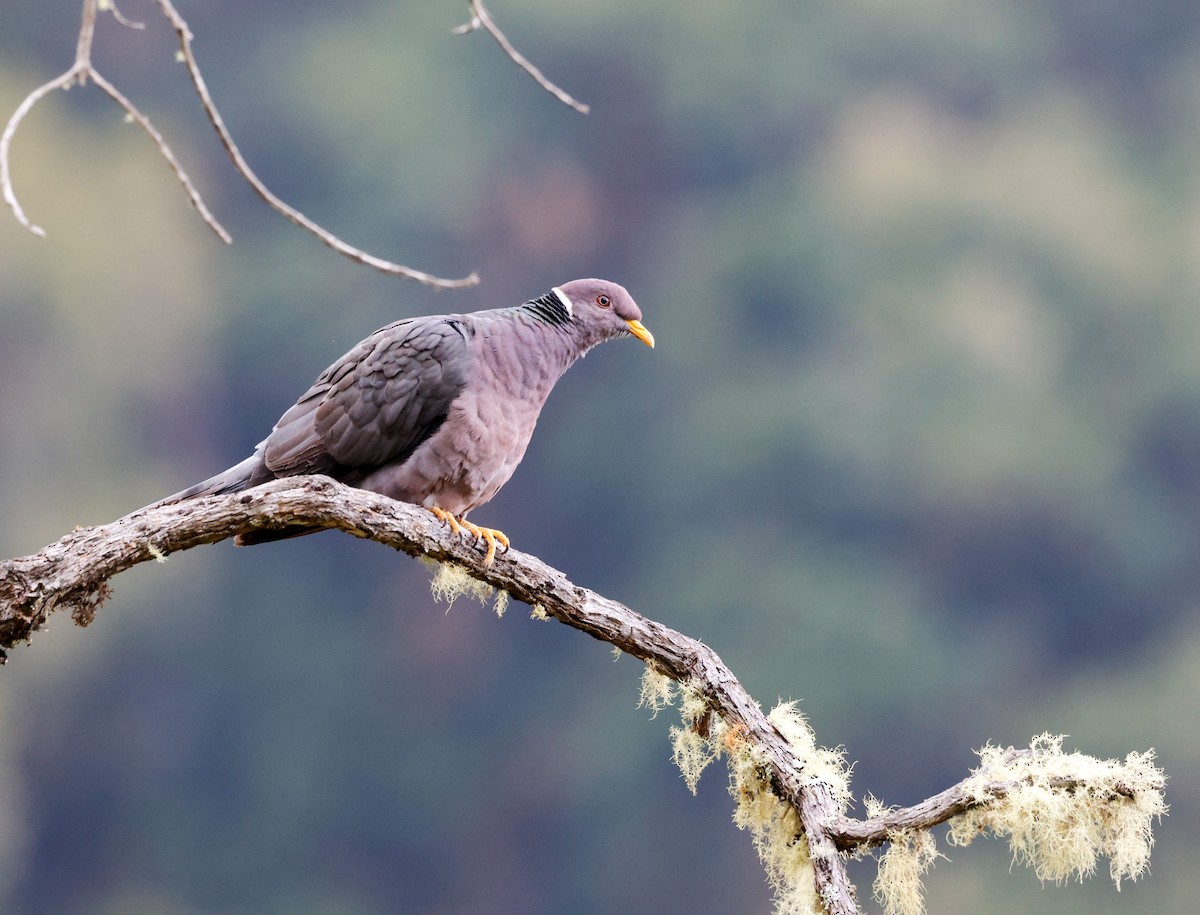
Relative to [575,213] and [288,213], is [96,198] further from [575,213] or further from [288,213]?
[288,213]

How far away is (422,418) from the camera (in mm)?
3766

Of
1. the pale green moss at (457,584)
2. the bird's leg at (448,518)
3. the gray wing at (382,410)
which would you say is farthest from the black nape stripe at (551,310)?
the pale green moss at (457,584)

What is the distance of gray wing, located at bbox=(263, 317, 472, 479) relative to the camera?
12.3 ft

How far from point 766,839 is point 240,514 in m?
1.39

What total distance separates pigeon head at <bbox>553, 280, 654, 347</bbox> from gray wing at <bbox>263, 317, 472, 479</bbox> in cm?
42

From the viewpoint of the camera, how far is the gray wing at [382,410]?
12.3ft

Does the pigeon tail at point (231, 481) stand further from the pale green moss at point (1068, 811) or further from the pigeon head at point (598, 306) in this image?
the pale green moss at point (1068, 811)

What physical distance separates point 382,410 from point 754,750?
145 centimetres

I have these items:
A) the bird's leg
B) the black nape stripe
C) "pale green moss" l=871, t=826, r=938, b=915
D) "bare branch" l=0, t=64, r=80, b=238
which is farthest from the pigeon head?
"bare branch" l=0, t=64, r=80, b=238

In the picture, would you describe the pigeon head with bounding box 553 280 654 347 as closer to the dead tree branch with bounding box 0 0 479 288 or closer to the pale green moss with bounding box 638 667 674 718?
the pale green moss with bounding box 638 667 674 718

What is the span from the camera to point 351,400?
382 cm

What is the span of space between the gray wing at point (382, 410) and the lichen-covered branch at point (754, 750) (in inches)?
23.4

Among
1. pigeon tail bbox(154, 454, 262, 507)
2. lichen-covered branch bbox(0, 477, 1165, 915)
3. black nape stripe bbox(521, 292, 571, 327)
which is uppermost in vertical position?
black nape stripe bbox(521, 292, 571, 327)

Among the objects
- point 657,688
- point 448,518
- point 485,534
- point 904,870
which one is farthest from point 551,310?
point 904,870
